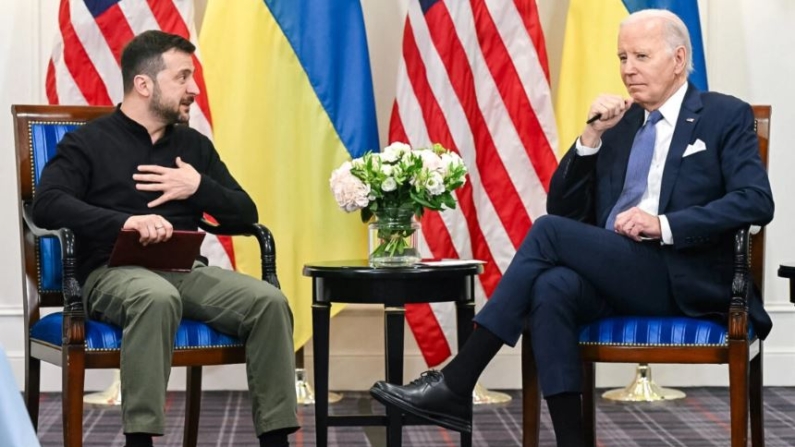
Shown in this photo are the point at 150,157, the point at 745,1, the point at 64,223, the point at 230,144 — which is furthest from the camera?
the point at 745,1

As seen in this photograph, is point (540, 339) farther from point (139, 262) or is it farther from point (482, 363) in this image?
point (139, 262)

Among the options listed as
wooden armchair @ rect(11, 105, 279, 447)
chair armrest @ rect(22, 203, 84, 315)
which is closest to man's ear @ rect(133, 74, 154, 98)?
wooden armchair @ rect(11, 105, 279, 447)

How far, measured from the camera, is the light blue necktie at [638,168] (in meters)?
3.72

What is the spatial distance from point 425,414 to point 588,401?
1.96 feet

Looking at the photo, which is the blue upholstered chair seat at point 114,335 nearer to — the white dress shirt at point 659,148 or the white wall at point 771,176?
the white dress shirt at point 659,148

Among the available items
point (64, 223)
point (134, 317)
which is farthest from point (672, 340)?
point (64, 223)

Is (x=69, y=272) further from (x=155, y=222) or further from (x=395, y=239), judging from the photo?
(x=395, y=239)

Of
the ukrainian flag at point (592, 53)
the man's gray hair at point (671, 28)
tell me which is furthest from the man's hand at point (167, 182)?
the ukrainian flag at point (592, 53)

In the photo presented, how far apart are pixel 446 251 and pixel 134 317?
189cm

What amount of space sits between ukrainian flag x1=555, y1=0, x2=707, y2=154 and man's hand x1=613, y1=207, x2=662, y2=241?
1582 millimetres

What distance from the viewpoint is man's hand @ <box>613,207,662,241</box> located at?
11.4 feet

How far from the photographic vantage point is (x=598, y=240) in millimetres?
3523

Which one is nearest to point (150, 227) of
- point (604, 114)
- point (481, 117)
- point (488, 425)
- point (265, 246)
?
point (265, 246)

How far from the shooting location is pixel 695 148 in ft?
12.0
